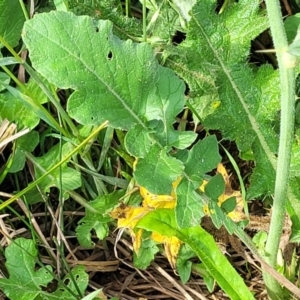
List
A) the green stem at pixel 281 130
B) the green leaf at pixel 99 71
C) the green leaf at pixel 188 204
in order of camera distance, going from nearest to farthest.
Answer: the green stem at pixel 281 130, the green leaf at pixel 99 71, the green leaf at pixel 188 204

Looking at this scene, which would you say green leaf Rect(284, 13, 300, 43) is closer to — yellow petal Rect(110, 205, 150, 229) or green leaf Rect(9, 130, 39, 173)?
yellow petal Rect(110, 205, 150, 229)

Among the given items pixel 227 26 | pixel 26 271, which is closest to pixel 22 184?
pixel 26 271

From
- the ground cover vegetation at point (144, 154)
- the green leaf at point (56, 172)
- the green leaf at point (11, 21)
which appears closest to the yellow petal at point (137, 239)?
the ground cover vegetation at point (144, 154)

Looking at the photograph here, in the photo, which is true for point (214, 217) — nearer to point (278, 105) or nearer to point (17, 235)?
point (278, 105)

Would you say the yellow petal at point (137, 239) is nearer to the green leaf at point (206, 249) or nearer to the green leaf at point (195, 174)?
the green leaf at point (206, 249)

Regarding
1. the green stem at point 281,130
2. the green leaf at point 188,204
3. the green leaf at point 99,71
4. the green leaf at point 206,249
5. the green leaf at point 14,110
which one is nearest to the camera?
the green stem at point 281,130

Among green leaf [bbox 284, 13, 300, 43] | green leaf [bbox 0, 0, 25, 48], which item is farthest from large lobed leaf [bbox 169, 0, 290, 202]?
green leaf [bbox 0, 0, 25, 48]
